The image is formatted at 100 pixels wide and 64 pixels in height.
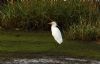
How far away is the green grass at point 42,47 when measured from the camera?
1564cm

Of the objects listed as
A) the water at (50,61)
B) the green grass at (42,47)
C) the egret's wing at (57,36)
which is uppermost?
the egret's wing at (57,36)

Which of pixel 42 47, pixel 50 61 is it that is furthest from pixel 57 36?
pixel 50 61

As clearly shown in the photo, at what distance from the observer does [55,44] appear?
17.5m

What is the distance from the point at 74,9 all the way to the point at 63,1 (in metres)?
1.07

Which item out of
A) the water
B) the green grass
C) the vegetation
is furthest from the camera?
the vegetation

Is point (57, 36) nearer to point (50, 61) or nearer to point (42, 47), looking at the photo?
point (42, 47)

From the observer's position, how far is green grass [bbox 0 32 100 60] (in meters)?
15.6

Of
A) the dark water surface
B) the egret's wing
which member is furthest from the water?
the egret's wing

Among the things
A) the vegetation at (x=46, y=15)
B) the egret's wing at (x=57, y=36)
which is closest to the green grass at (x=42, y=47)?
the egret's wing at (x=57, y=36)

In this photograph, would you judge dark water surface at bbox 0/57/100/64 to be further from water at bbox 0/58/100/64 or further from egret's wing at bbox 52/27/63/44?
egret's wing at bbox 52/27/63/44

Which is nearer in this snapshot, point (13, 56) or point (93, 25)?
point (13, 56)

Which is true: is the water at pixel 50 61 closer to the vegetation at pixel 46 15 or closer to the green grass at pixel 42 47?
the green grass at pixel 42 47

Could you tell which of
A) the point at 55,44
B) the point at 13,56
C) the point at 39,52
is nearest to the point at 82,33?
the point at 55,44

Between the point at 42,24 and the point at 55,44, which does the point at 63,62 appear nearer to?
the point at 55,44
